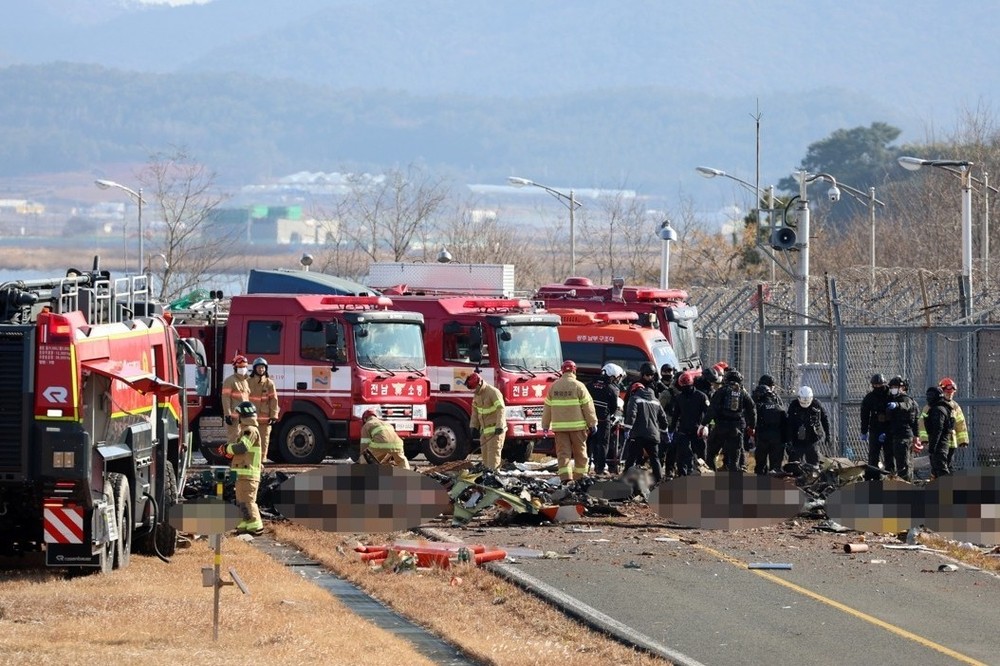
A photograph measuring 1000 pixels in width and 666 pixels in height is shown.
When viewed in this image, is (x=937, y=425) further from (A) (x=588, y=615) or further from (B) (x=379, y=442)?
(A) (x=588, y=615)

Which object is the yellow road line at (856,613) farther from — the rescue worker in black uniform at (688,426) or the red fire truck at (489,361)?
the red fire truck at (489,361)

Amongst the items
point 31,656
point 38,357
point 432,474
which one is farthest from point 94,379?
point 432,474

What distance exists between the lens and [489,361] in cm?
2653

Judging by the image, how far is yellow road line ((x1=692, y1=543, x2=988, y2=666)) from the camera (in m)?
12.1

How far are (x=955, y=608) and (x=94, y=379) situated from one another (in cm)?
736

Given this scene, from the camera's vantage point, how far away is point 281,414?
25.9 meters

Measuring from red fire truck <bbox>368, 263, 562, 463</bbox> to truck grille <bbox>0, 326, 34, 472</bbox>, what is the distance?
13.2 m

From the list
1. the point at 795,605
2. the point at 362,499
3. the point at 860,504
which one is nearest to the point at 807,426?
the point at 860,504

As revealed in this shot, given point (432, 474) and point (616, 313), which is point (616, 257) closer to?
point (616, 313)

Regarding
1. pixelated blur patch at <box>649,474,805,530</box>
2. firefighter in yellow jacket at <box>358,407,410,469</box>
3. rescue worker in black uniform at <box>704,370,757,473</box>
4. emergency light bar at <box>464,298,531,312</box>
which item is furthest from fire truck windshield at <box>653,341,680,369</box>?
firefighter in yellow jacket at <box>358,407,410,469</box>

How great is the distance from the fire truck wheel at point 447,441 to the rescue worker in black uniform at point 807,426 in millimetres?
6651

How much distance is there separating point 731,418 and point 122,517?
9.31 m

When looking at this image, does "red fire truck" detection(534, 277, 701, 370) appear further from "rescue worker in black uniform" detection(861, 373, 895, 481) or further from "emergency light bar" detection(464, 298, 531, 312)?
"rescue worker in black uniform" detection(861, 373, 895, 481)

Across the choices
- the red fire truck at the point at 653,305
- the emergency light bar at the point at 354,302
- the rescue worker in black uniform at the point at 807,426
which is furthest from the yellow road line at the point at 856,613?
the red fire truck at the point at 653,305
